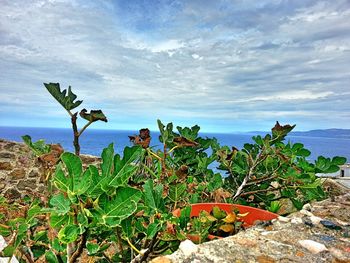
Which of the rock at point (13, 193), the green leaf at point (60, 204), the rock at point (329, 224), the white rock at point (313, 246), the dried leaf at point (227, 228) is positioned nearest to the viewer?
the green leaf at point (60, 204)

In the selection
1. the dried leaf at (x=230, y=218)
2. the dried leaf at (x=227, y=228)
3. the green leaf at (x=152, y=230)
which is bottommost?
the dried leaf at (x=227, y=228)

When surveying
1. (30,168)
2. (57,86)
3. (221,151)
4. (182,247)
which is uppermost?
(57,86)

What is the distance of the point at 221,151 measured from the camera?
2021mm

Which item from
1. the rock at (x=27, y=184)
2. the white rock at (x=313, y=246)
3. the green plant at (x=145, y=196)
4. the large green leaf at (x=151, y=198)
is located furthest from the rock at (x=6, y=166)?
the white rock at (x=313, y=246)

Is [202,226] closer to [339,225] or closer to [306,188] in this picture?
[339,225]

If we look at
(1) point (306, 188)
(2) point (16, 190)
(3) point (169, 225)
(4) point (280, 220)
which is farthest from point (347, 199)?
(2) point (16, 190)

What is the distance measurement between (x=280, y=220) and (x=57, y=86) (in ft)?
3.52

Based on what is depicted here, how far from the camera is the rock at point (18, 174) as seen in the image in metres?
7.25

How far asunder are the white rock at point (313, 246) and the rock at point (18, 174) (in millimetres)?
7273

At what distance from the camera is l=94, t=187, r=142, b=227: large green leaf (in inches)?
28.0

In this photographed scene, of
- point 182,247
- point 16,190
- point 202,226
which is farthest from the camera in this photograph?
point 16,190

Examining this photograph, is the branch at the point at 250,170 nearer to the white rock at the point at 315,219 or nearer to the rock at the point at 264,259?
the white rock at the point at 315,219

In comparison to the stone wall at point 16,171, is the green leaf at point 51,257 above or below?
above

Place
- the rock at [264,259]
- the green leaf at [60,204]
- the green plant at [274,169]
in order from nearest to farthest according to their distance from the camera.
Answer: the green leaf at [60,204] → the rock at [264,259] → the green plant at [274,169]
